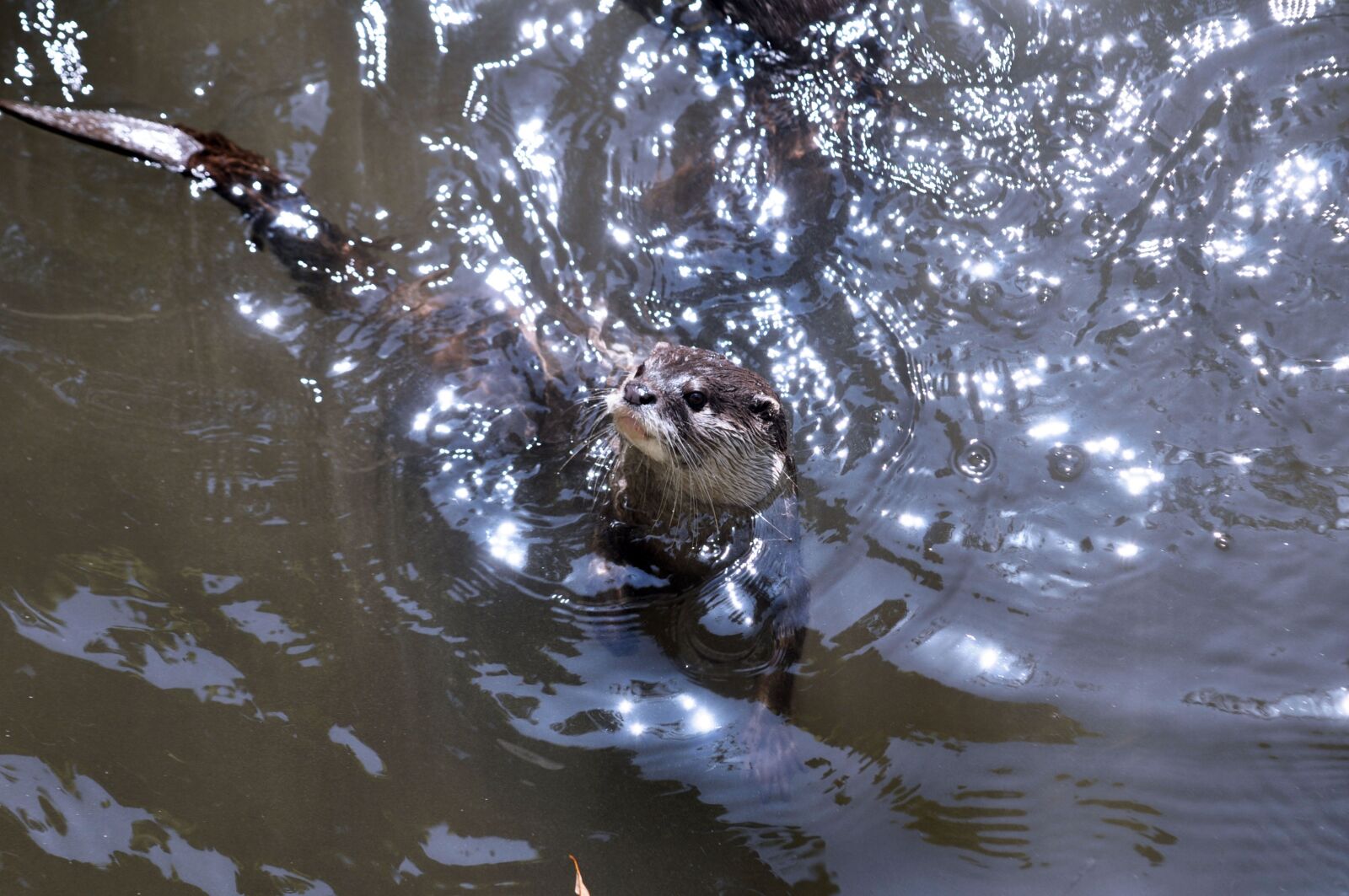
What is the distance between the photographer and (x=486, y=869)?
225 centimetres

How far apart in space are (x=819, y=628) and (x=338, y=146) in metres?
2.14

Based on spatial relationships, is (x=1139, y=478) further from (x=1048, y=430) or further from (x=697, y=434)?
(x=697, y=434)

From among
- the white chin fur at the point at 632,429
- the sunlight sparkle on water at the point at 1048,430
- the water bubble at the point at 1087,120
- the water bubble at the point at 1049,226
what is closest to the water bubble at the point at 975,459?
the sunlight sparkle on water at the point at 1048,430

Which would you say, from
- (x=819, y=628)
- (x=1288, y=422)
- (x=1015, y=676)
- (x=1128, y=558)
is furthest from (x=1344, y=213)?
(x=819, y=628)

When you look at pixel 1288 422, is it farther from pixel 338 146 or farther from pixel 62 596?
pixel 62 596

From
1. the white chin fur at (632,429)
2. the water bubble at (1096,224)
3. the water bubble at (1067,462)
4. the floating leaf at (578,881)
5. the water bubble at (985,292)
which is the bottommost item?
the floating leaf at (578,881)

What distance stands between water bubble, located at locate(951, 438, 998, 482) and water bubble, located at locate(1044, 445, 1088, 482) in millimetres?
159

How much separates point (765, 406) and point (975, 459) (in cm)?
75

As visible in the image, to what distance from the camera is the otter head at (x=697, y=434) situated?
8.18 ft

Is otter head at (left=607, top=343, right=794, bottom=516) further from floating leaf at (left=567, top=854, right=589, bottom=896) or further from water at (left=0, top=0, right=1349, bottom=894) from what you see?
floating leaf at (left=567, top=854, right=589, bottom=896)

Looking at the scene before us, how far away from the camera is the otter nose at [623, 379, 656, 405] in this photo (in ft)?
8.04

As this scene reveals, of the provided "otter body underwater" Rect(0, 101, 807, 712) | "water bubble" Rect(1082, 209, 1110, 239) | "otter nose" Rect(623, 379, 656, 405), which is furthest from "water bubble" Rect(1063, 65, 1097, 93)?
"otter nose" Rect(623, 379, 656, 405)

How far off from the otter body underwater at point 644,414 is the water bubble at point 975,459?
55 centimetres

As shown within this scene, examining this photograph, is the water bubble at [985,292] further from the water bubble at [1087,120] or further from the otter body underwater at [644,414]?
the otter body underwater at [644,414]
